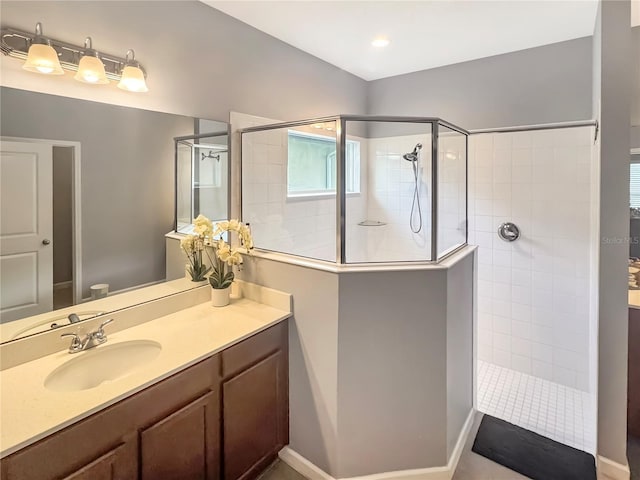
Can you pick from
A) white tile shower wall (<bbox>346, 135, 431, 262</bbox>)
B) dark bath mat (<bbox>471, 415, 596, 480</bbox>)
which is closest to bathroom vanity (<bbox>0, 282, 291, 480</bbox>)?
white tile shower wall (<bbox>346, 135, 431, 262</bbox>)

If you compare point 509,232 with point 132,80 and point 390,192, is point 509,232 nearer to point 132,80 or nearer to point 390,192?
point 390,192

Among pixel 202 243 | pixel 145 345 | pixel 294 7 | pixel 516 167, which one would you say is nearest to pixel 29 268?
pixel 145 345

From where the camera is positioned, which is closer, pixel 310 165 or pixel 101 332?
pixel 101 332

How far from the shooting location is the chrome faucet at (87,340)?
160cm

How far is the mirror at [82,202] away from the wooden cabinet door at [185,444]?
2.24ft

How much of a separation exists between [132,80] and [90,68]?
0.19m

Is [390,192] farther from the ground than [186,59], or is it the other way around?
[186,59]

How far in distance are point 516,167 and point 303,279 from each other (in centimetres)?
213

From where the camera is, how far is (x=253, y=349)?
1812mm

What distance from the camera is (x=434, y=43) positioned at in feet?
9.05

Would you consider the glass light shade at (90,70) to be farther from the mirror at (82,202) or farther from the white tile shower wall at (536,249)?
the white tile shower wall at (536,249)

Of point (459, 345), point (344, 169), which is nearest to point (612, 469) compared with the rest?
point (459, 345)

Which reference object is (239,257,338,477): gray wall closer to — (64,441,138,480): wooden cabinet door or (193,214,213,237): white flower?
(193,214,213,237): white flower

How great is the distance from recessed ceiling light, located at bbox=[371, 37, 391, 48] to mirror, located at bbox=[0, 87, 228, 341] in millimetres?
1442
